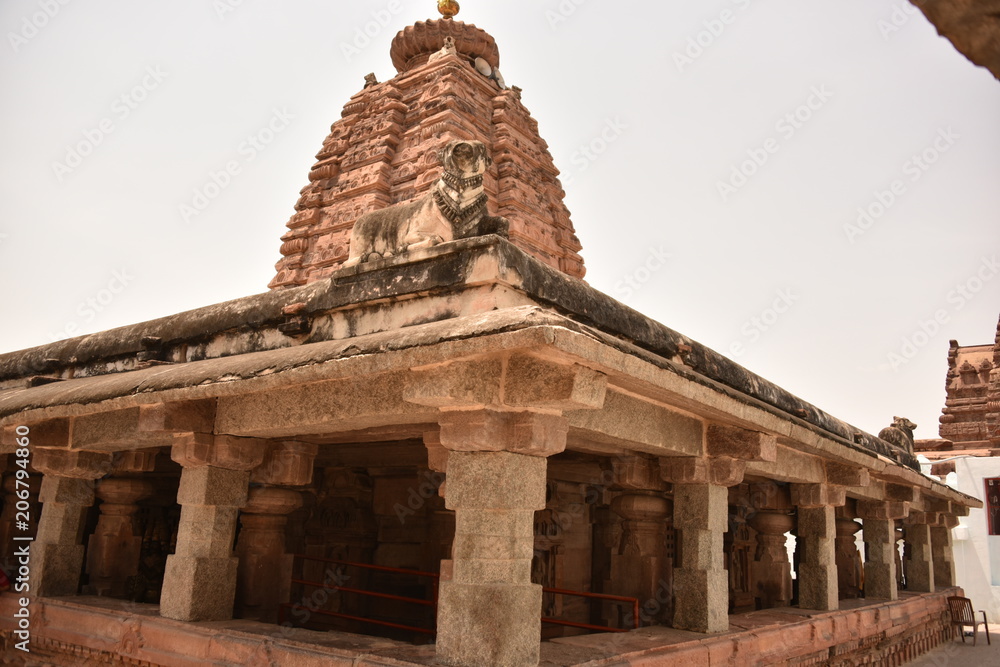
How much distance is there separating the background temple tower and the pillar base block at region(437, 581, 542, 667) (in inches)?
414

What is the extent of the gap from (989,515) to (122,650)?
19.1 m

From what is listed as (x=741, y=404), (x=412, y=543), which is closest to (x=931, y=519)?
(x=412, y=543)

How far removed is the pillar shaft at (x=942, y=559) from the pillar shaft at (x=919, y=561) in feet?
5.56

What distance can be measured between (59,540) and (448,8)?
569 inches

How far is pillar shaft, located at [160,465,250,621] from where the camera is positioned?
16.0ft

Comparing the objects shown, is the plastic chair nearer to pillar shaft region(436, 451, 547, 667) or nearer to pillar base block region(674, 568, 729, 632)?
pillar base block region(674, 568, 729, 632)

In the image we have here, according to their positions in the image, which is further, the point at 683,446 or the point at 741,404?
the point at 683,446

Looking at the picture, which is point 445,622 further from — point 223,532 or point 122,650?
point 122,650

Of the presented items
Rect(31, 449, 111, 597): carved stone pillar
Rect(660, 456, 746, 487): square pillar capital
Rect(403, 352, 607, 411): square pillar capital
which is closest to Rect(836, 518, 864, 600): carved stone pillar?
Rect(660, 456, 746, 487): square pillar capital

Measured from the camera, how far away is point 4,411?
5.14 metres

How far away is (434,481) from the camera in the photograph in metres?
7.01

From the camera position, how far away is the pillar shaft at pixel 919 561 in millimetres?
11941

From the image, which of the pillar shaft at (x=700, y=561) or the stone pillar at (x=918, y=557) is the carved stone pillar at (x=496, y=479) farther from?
the stone pillar at (x=918, y=557)

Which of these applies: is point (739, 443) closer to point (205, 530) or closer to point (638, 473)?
point (638, 473)
